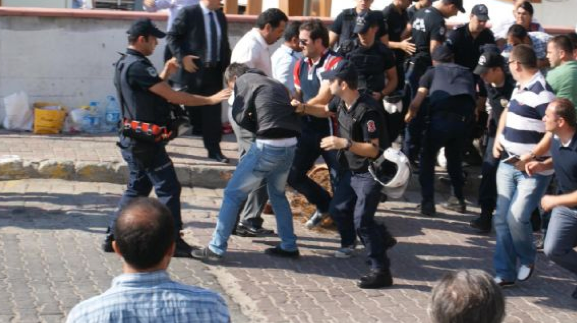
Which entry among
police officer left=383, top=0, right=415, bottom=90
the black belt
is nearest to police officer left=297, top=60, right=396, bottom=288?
the black belt

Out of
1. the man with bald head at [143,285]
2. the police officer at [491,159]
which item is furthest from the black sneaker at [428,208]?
the man with bald head at [143,285]

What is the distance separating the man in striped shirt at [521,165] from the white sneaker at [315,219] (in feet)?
5.92

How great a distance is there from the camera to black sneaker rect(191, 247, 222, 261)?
26.0ft

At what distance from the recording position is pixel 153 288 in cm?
362

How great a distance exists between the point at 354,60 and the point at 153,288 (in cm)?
619

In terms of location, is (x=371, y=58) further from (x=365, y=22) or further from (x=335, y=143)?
(x=335, y=143)

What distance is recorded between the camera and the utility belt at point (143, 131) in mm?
7699

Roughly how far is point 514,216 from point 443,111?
2.35m

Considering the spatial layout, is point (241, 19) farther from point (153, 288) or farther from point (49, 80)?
point (153, 288)

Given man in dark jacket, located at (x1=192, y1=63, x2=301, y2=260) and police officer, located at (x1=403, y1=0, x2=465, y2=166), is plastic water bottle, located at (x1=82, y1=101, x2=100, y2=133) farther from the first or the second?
man in dark jacket, located at (x1=192, y1=63, x2=301, y2=260)

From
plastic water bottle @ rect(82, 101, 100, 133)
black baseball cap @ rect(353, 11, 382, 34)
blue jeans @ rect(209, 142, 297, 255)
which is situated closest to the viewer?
blue jeans @ rect(209, 142, 297, 255)

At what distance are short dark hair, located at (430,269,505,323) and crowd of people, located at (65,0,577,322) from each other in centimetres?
347

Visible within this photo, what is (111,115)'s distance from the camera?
38.5 feet

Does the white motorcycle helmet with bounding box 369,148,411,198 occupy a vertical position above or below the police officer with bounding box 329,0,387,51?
below
